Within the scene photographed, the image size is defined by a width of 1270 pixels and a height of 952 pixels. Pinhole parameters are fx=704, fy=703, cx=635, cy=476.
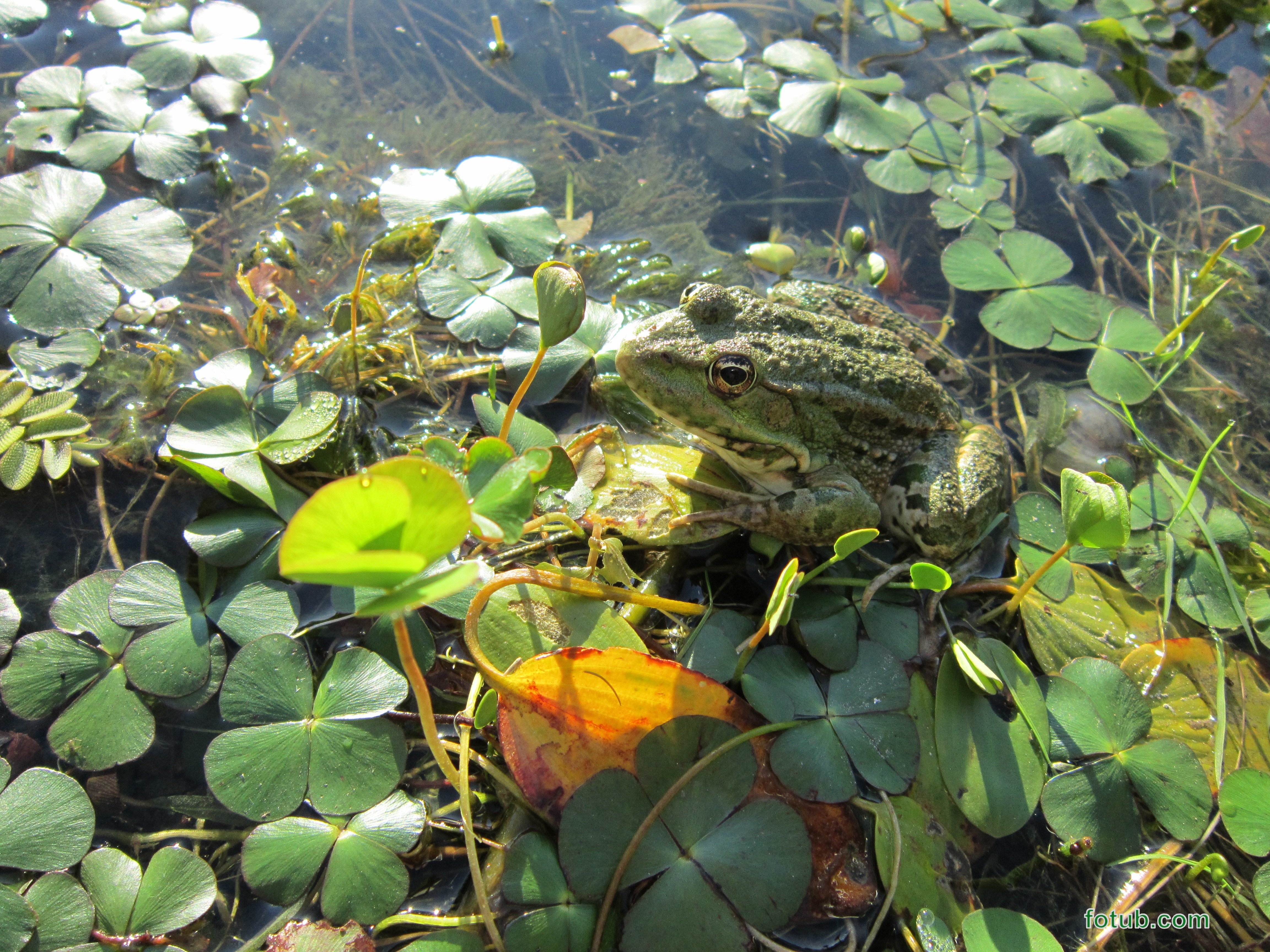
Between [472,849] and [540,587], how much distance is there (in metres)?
0.72

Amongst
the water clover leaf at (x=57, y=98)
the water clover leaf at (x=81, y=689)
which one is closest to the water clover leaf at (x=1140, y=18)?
the water clover leaf at (x=57, y=98)

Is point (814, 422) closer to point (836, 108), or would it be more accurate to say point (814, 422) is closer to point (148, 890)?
point (148, 890)

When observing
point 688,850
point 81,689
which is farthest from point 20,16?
point 688,850

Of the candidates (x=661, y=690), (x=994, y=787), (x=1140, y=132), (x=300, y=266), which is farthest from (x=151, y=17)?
(x=1140, y=132)

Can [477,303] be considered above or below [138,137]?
below

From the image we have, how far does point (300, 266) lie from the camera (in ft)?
10.2

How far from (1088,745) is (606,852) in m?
1.50

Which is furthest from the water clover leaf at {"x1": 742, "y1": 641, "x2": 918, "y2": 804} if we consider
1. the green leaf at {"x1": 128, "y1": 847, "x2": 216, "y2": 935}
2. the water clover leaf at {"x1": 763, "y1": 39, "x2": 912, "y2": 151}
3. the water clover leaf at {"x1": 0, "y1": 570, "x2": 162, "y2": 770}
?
the water clover leaf at {"x1": 763, "y1": 39, "x2": 912, "y2": 151}

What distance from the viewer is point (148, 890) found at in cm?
168

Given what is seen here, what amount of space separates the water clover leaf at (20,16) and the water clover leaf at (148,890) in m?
4.06

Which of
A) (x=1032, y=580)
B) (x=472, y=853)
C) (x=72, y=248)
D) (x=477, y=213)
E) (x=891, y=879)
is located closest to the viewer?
(x=472, y=853)

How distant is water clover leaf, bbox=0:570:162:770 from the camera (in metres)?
1.84

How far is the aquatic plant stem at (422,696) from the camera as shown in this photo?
1312 mm

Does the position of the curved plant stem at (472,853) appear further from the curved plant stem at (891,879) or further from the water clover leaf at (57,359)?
the water clover leaf at (57,359)
